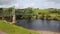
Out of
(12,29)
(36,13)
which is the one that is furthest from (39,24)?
(12,29)

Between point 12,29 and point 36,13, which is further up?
point 36,13

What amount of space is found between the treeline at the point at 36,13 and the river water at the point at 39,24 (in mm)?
→ 50

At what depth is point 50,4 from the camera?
1.80m

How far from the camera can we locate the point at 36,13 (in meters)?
1.79

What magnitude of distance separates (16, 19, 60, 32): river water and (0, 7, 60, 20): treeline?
5 centimetres

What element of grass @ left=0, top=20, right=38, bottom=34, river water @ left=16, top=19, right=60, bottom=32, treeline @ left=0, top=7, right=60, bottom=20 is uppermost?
treeline @ left=0, top=7, right=60, bottom=20

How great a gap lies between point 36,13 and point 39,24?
0.15 metres

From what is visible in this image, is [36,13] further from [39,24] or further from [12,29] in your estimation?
[12,29]

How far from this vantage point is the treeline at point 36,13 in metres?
1.78

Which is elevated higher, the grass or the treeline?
the treeline

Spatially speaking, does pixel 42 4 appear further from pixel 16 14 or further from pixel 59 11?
pixel 16 14

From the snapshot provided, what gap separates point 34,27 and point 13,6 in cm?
38

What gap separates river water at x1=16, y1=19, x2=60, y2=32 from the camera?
1739mm

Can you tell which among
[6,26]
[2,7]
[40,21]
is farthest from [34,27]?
[2,7]
